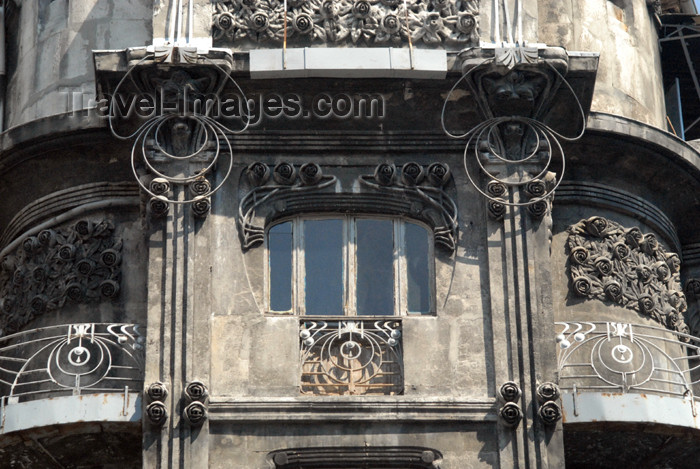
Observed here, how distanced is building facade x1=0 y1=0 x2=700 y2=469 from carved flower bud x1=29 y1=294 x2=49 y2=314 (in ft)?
0.12

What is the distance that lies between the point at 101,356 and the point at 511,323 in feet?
17.2

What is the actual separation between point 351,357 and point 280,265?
1631 millimetres

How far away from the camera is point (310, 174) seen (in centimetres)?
2161

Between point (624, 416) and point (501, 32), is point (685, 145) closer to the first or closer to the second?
point (501, 32)

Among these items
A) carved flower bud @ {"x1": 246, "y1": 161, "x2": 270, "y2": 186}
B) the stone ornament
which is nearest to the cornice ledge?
carved flower bud @ {"x1": 246, "y1": 161, "x2": 270, "y2": 186}

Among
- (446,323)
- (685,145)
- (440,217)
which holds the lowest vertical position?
(446,323)

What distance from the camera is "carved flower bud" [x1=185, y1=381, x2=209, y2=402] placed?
66.0ft

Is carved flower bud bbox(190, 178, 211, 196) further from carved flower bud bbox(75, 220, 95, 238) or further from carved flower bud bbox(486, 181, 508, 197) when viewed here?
carved flower bud bbox(486, 181, 508, 197)

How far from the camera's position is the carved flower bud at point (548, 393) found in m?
20.2

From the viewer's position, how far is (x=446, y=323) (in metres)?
21.0

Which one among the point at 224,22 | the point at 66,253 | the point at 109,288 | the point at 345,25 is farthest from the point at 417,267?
the point at 66,253

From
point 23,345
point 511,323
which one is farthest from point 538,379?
point 23,345

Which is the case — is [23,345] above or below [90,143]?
below

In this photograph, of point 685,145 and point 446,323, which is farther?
point 685,145
